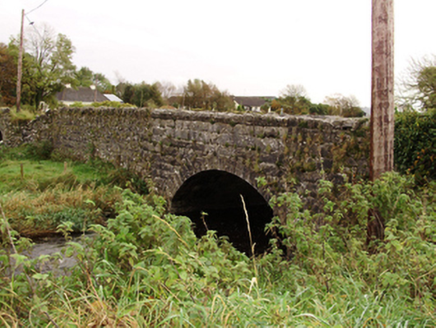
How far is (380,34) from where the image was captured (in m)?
5.73

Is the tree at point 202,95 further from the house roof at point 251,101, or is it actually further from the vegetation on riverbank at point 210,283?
the vegetation on riverbank at point 210,283

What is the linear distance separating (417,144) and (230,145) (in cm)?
364

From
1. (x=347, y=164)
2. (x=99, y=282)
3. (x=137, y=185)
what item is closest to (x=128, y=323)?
(x=99, y=282)

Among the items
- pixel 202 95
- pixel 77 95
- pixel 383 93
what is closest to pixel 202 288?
pixel 383 93

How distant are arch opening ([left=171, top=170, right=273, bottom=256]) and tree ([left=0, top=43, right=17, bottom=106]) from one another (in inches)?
1155

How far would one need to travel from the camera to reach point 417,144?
6352 millimetres

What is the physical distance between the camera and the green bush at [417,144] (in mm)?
6180

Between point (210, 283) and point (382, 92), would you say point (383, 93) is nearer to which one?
point (382, 92)

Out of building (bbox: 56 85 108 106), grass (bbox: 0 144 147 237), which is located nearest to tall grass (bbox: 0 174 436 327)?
grass (bbox: 0 144 147 237)

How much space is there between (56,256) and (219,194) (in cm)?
914

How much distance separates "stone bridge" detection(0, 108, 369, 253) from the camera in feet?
21.7

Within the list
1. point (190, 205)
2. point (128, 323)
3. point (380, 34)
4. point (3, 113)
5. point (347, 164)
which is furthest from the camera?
point (3, 113)

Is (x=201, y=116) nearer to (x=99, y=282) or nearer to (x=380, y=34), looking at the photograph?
(x=380, y=34)

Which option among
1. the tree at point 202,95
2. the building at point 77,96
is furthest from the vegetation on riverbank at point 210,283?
the building at point 77,96
